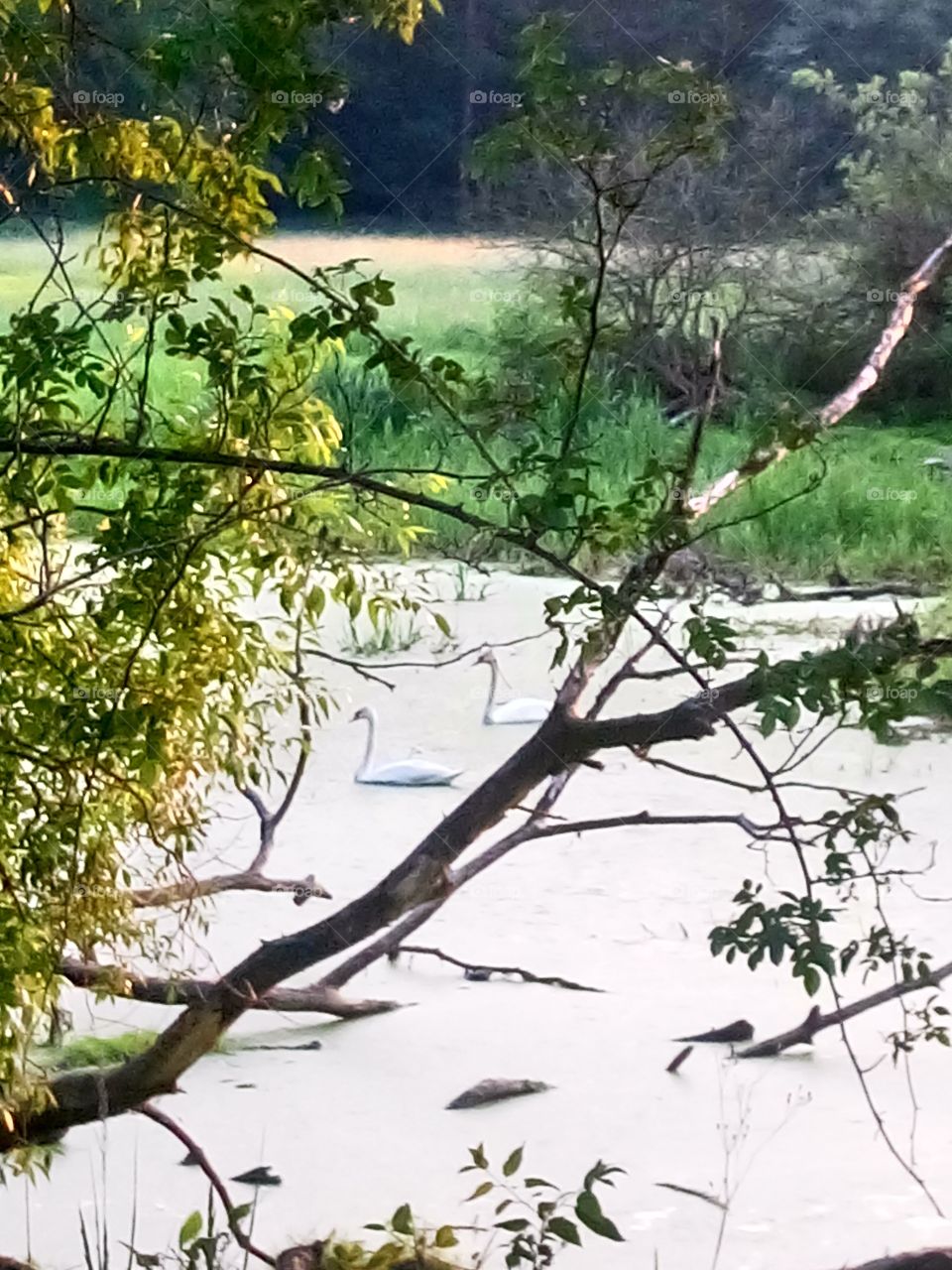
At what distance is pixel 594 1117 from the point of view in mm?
1541

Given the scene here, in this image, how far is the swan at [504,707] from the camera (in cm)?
155

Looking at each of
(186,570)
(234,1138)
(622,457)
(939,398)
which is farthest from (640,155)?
(234,1138)

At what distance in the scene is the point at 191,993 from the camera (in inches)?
59.0

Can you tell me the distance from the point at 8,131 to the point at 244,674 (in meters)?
0.47

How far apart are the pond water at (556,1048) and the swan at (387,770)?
0.4 inches

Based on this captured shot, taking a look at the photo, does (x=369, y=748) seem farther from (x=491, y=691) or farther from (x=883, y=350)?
(x=883, y=350)

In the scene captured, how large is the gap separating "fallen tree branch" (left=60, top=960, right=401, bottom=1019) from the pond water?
2cm

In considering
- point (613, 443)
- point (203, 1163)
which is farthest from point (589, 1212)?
point (613, 443)
